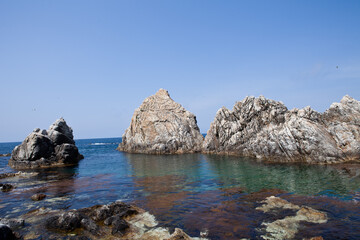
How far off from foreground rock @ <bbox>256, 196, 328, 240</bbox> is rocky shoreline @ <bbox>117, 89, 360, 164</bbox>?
95.6 ft

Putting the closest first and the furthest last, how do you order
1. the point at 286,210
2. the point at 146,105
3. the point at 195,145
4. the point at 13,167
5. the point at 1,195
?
1. the point at 286,210
2. the point at 1,195
3. the point at 13,167
4. the point at 195,145
5. the point at 146,105

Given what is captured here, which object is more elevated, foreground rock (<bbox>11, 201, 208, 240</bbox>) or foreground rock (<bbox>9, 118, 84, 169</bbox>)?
foreground rock (<bbox>9, 118, 84, 169</bbox>)

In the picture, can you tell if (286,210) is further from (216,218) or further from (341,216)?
(216,218)

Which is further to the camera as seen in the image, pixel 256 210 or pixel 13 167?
pixel 13 167

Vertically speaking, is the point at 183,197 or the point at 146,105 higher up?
the point at 146,105

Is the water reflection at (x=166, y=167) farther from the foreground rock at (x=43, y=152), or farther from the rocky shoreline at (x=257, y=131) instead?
the foreground rock at (x=43, y=152)

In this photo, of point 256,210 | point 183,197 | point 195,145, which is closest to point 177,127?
point 195,145

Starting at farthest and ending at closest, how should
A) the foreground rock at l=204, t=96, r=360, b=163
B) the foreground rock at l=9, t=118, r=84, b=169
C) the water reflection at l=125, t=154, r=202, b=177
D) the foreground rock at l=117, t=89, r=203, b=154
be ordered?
1. the foreground rock at l=117, t=89, r=203, b=154
2. the foreground rock at l=9, t=118, r=84, b=169
3. the foreground rock at l=204, t=96, r=360, b=163
4. the water reflection at l=125, t=154, r=202, b=177

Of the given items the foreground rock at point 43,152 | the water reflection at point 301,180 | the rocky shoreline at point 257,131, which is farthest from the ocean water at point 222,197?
the foreground rock at point 43,152

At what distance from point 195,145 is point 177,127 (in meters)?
10.4

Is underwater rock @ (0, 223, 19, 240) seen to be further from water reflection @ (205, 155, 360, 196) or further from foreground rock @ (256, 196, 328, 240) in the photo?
water reflection @ (205, 155, 360, 196)

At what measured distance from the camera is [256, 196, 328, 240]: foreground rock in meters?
14.2

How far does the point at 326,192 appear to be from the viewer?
23516 mm

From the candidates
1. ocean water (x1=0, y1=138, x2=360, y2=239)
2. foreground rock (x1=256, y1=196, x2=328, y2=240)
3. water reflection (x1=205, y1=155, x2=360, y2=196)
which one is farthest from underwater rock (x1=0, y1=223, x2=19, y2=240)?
water reflection (x1=205, y1=155, x2=360, y2=196)
